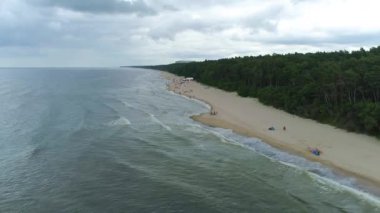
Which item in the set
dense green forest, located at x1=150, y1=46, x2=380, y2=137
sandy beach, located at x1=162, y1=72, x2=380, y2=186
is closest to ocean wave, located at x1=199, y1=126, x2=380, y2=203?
sandy beach, located at x1=162, y1=72, x2=380, y2=186

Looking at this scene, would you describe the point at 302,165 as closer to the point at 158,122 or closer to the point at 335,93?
the point at 335,93

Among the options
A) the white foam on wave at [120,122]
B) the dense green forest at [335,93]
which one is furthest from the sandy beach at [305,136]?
the white foam on wave at [120,122]

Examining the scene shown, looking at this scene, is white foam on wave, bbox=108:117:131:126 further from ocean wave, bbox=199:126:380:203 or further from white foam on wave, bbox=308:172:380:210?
white foam on wave, bbox=308:172:380:210

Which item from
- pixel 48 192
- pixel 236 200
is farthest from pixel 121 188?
pixel 236 200

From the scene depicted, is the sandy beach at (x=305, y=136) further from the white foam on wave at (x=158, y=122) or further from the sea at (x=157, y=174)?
the white foam on wave at (x=158, y=122)

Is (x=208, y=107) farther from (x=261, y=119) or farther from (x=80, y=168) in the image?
(x=80, y=168)

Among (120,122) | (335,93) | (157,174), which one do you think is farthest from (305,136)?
(120,122)
